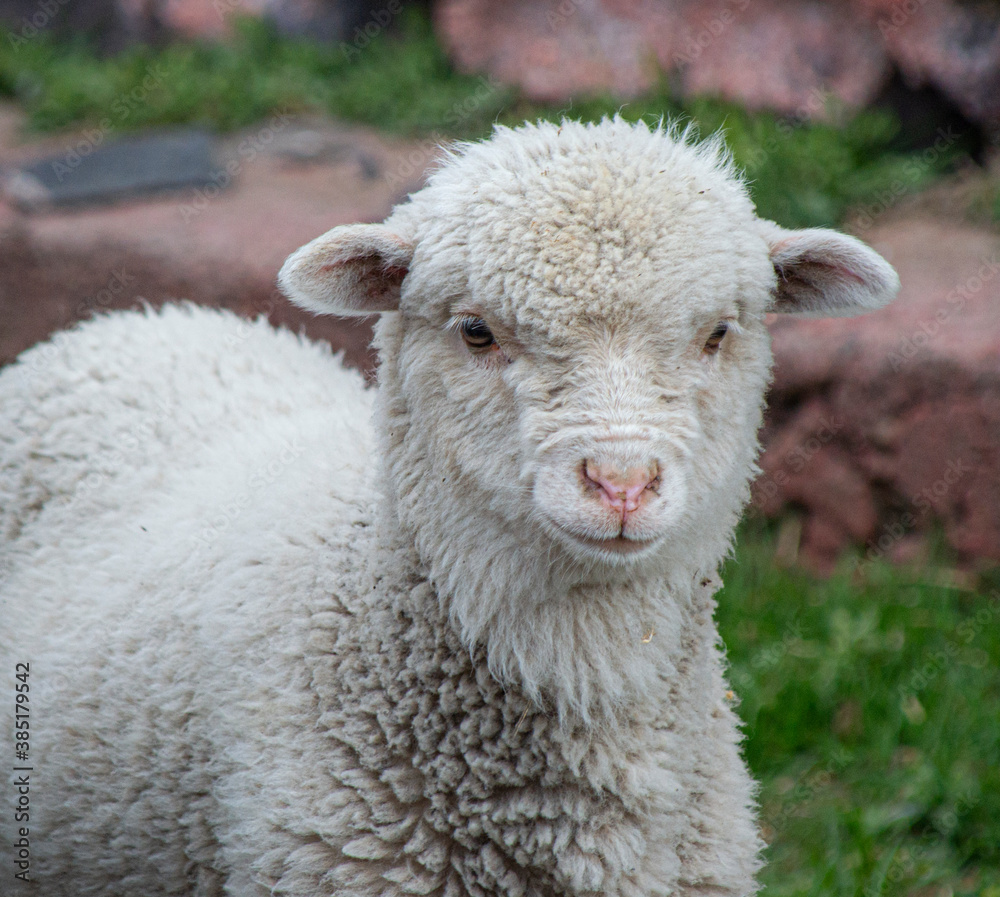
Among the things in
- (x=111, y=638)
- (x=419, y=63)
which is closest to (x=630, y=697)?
(x=111, y=638)

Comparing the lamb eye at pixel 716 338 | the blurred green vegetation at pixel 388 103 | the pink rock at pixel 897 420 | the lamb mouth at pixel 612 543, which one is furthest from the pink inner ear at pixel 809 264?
the blurred green vegetation at pixel 388 103

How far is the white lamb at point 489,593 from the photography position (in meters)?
2.14

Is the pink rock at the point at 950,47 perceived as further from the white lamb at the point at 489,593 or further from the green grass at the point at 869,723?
the white lamb at the point at 489,593

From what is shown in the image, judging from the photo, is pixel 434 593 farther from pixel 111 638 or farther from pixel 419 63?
pixel 419 63

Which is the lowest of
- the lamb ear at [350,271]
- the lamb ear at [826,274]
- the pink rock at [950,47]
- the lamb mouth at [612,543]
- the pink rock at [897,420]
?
the lamb mouth at [612,543]

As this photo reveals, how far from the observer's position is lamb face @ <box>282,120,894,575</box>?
2074 millimetres

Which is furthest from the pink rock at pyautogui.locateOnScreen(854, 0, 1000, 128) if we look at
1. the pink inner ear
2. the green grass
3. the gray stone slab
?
the pink inner ear

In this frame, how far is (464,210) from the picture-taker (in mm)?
2287

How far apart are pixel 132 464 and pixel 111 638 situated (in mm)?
563

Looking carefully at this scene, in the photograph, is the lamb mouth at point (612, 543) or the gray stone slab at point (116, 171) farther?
the gray stone slab at point (116, 171)

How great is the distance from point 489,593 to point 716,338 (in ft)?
2.24

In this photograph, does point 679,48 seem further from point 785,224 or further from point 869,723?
point 869,723

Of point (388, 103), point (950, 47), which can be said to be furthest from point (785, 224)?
point (388, 103)

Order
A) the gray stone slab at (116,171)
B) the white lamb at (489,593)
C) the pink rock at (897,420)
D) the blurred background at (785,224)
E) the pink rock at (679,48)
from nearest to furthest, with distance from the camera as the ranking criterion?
the white lamb at (489,593)
the blurred background at (785,224)
the pink rock at (897,420)
the gray stone slab at (116,171)
the pink rock at (679,48)
